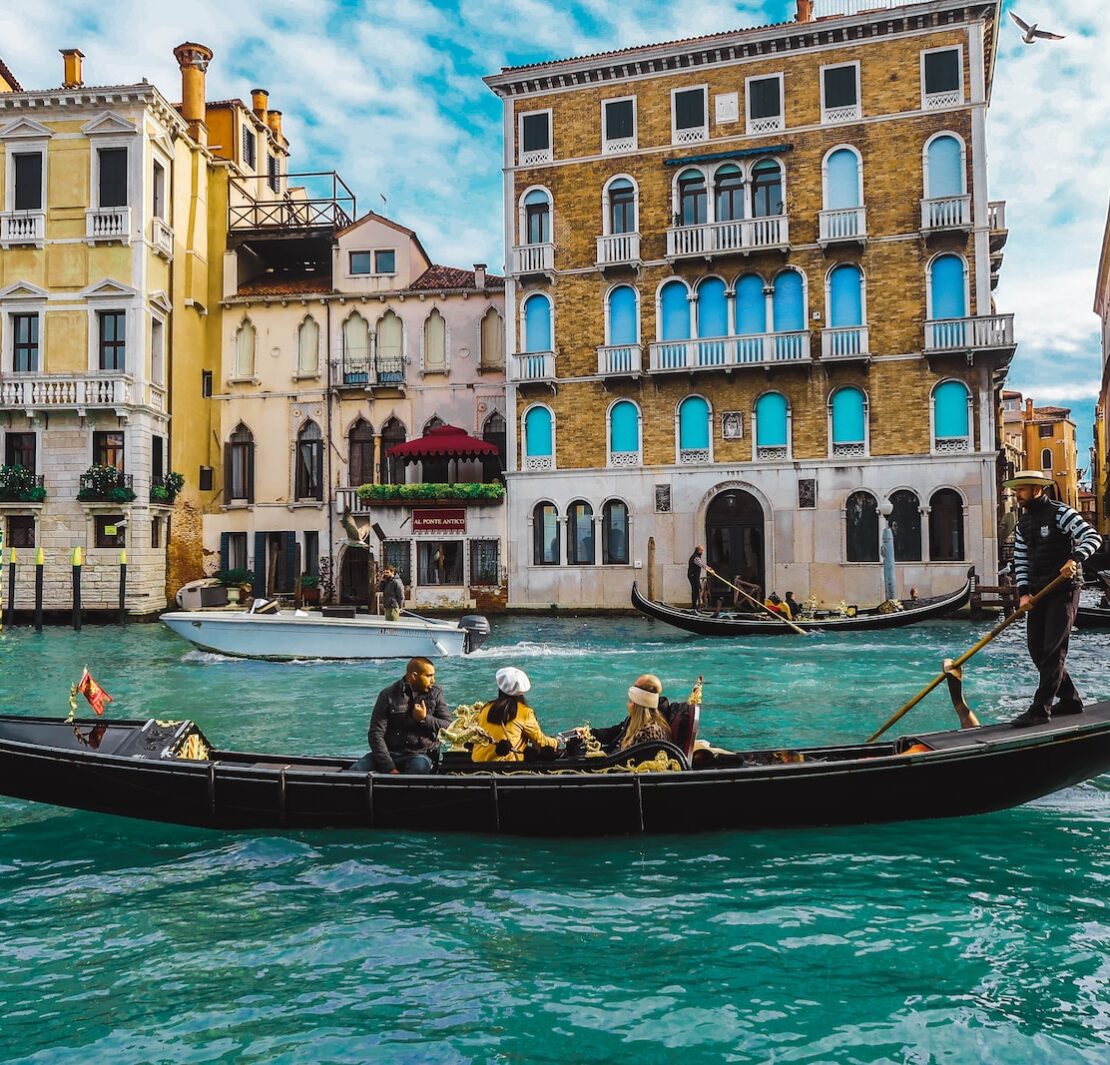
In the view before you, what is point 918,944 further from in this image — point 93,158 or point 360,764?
point 93,158

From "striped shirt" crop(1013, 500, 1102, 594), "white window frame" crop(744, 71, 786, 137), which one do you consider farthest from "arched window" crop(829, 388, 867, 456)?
"striped shirt" crop(1013, 500, 1102, 594)

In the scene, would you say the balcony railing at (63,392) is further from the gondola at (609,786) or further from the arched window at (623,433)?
the gondola at (609,786)

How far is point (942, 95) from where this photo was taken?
59.3 ft

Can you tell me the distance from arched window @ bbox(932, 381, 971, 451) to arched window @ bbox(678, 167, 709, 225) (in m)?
5.66

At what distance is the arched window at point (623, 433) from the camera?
65.0ft

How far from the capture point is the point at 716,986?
378 centimetres

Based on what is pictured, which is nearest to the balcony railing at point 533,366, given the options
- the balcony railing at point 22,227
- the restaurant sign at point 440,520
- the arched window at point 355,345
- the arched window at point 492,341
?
the arched window at point 492,341

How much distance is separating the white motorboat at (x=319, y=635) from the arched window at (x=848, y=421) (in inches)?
353

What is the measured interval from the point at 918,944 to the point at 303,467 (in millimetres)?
19797

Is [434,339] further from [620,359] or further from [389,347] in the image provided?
[620,359]

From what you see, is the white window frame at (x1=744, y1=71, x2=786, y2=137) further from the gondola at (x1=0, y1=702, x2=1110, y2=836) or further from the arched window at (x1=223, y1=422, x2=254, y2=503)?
the gondola at (x1=0, y1=702, x2=1110, y2=836)

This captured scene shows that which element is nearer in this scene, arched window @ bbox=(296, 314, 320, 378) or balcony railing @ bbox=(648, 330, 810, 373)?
balcony railing @ bbox=(648, 330, 810, 373)

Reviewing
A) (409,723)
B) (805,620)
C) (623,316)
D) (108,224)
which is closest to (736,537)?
(805,620)

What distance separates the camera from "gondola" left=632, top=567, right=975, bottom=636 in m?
15.1
